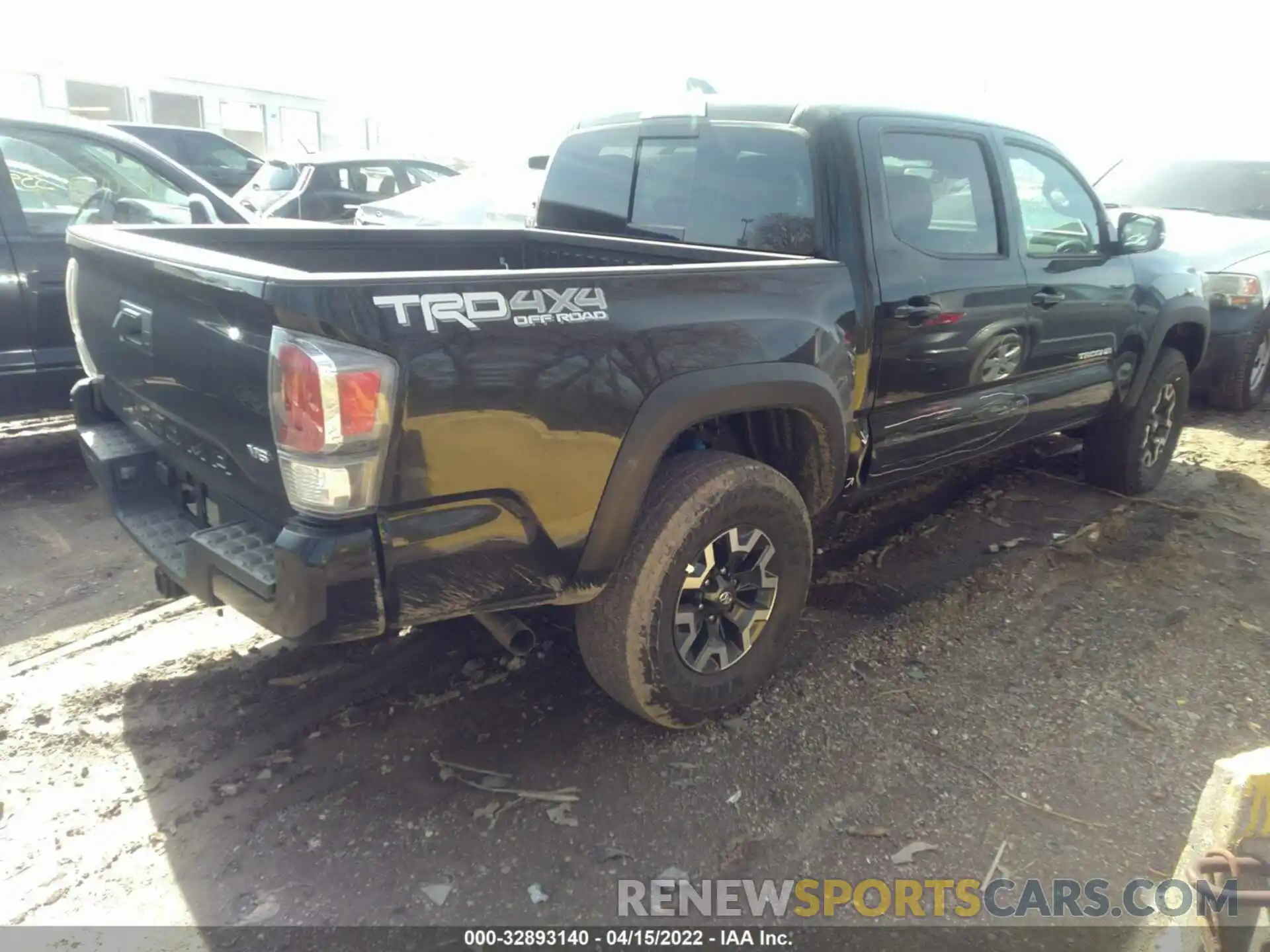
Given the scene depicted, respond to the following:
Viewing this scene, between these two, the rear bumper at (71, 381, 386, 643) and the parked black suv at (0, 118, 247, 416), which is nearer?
the rear bumper at (71, 381, 386, 643)

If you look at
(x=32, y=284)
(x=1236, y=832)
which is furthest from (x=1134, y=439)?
(x=32, y=284)

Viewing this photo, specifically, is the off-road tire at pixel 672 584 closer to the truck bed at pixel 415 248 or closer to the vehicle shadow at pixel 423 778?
the vehicle shadow at pixel 423 778

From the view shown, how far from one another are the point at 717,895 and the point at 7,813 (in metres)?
1.92

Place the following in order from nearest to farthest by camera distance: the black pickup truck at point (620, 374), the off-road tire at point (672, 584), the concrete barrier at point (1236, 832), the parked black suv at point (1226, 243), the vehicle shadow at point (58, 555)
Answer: the concrete barrier at point (1236, 832) < the black pickup truck at point (620, 374) < the off-road tire at point (672, 584) < the vehicle shadow at point (58, 555) < the parked black suv at point (1226, 243)

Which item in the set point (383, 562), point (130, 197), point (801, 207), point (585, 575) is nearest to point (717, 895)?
point (585, 575)

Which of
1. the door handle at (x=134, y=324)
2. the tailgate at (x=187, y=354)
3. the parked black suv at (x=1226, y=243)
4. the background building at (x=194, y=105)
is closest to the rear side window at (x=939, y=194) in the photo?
the tailgate at (x=187, y=354)

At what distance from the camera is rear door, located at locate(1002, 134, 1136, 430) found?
405cm

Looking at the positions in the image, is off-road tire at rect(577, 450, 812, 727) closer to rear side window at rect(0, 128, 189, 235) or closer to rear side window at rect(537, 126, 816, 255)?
rear side window at rect(537, 126, 816, 255)

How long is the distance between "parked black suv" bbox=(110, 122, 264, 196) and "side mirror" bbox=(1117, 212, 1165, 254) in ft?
37.8

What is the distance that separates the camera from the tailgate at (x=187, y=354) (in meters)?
2.23

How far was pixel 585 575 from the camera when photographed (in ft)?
8.55

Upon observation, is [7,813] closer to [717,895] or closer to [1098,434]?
[717,895]

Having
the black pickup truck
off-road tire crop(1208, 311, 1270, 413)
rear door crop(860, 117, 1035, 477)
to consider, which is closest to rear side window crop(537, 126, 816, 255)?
the black pickup truck

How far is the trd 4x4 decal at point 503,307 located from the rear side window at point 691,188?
119cm
